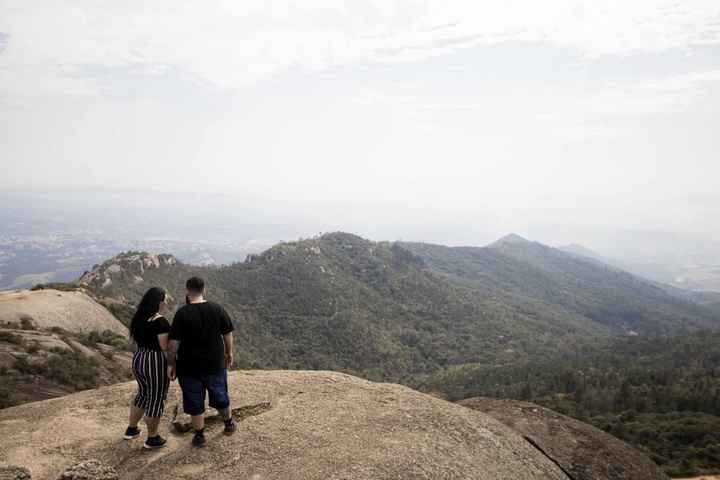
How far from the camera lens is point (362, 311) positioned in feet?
279

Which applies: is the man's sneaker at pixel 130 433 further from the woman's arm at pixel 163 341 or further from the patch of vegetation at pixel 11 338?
the patch of vegetation at pixel 11 338

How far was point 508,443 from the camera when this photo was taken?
933 cm

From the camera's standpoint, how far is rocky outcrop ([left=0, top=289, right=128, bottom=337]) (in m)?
22.3

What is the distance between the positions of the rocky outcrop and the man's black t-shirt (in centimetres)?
1988

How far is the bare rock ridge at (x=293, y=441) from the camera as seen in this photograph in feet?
22.6

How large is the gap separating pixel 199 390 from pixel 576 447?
31.3ft

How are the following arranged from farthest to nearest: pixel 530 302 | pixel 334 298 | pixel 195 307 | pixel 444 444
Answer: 1. pixel 530 302
2. pixel 334 298
3. pixel 444 444
4. pixel 195 307

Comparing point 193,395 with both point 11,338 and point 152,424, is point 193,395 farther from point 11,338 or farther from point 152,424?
point 11,338

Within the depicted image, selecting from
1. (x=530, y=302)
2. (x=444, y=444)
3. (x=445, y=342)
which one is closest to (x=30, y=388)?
(x=444, y=444)

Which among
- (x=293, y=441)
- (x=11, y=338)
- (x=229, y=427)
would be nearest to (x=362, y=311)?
(x=11, y=338)

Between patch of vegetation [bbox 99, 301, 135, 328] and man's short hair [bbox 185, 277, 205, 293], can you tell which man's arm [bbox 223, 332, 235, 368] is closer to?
man's short hair [bbox 185, 277, 205, 293]

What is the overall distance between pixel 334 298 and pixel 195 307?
77.3 metres

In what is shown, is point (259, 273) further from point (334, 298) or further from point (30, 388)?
point (30, 388)

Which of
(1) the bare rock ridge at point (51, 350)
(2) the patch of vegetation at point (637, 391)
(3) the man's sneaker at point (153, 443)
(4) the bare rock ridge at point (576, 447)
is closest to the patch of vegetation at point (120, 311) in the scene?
(1) the bare rock ridge at point (51, 350)
